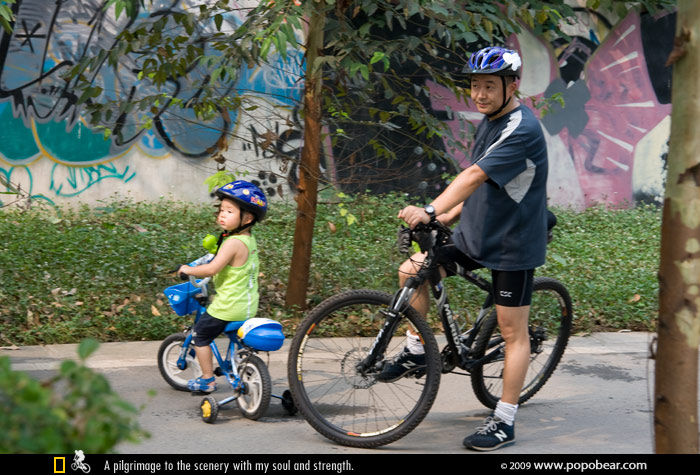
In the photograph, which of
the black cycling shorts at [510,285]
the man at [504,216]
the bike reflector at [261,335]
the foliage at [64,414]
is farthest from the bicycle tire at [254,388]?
the foliage at [64,414]

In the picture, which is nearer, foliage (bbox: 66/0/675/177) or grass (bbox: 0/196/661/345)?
foliage (bbox: 66/0/675/177)

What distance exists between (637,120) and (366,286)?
6.99 metres

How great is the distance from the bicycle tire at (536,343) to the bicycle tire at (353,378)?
43 cm

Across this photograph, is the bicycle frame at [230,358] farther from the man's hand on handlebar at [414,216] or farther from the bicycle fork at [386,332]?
the man's hand on handlebar at [414,216]

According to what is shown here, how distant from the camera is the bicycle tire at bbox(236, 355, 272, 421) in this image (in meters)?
4.72

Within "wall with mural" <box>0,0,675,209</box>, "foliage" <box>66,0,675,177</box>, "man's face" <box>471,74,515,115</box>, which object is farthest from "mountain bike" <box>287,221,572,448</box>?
"wall with mural" <box>0,0,675,209</box>

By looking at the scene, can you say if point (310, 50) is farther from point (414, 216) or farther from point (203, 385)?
point (203, 385)

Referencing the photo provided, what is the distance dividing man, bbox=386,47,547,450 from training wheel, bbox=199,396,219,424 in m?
0.99

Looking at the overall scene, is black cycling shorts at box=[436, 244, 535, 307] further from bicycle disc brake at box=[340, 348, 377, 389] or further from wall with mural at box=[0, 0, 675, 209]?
wall with mural at box=[0, 0, 675, 209]

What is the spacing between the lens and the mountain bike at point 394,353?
4391 mm

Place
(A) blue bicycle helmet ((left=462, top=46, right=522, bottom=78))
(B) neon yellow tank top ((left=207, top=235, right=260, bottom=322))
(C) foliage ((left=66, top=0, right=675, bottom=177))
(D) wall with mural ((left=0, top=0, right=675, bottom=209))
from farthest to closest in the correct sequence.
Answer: (D) wall with mural ((left=0, top=0, right=675, bottom=209)) < (C) foliage ((left=66, top=0, right=675, bottom=177)) < (B) neon yellow tank top ((left=207, top=235, right=260, bottom=322)) < (A) blue bicycle helmet ((left=462, top=46, right=522, bottom=78))

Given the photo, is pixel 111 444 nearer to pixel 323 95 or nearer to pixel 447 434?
pixel 447 434
